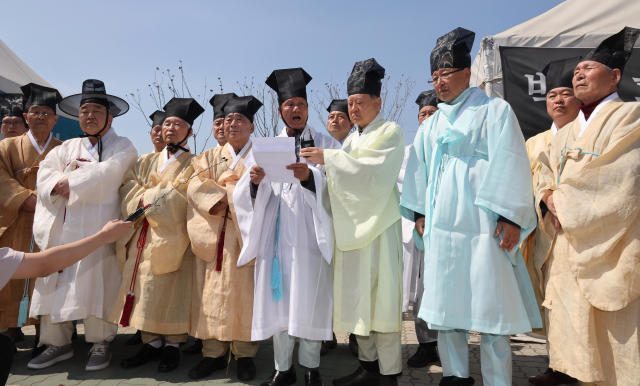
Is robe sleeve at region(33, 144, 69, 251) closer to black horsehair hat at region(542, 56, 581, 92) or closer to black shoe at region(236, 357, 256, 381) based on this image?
black shoe at region(236, 357, 256, 381)

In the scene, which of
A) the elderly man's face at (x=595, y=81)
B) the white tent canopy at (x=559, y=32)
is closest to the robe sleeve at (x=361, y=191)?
the elderly man's face at (x=595, y=81)

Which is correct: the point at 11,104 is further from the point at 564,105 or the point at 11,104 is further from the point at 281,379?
the point at 564,105

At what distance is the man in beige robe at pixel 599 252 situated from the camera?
9.00 ft

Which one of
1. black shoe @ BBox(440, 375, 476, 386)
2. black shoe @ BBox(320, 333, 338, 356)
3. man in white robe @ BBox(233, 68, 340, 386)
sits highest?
man in white robe @ BBox(233, 68, 340, 386)

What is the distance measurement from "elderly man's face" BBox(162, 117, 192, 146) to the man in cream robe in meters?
3.33

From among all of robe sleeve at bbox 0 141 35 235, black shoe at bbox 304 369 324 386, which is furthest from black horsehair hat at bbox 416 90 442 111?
robe sleeve at bbox 0 141 35 235

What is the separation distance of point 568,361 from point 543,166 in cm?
148

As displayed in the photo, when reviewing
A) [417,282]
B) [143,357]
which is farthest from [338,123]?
[143,357]

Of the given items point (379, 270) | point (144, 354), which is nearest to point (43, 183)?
point (144, 354)

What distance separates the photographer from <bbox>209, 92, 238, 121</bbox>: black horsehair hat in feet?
14.6

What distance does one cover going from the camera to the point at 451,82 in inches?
124

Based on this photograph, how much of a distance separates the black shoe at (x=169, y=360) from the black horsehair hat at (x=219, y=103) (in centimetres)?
235

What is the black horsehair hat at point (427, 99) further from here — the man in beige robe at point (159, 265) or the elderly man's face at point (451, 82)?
the man in beige robe at point (159, 265)

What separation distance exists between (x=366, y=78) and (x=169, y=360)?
3005mm
